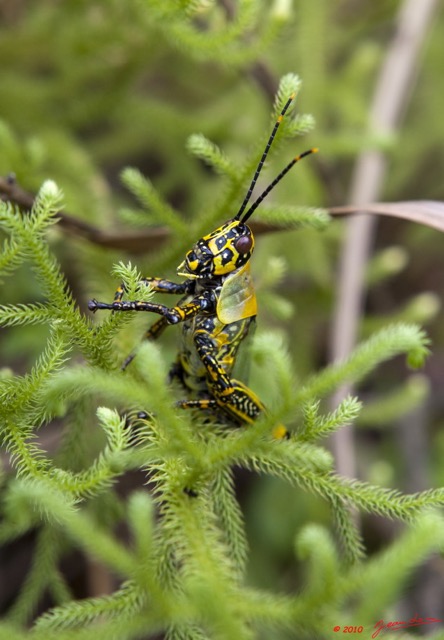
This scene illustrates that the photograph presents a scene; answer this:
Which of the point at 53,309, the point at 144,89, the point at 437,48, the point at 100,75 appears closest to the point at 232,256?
the point at 53,309

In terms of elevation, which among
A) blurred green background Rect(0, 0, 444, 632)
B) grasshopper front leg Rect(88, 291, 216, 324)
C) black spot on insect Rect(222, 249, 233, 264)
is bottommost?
grasshopper front leg Rect(88, 291, 216, 324)

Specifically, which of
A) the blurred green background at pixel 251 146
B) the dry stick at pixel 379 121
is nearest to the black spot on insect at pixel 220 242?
the blurred green background at pixel 251 146

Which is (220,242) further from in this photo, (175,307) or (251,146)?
(251,146)

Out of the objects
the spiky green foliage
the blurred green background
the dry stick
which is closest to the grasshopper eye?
the spiky green foliage

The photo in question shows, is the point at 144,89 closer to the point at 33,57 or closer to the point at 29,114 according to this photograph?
the point at 33,57

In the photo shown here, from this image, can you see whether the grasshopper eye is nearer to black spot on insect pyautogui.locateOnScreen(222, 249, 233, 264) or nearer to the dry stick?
black spot on insect pyautogui.locateOnScreen(222, 249, 233, 264)

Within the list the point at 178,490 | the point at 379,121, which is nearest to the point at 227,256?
the point at 178,490
